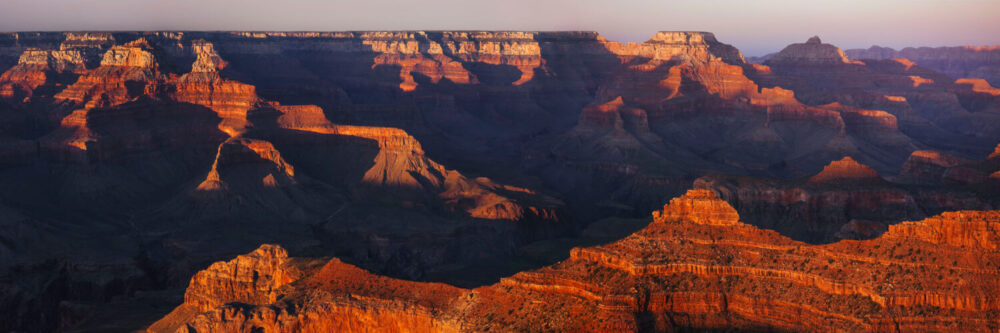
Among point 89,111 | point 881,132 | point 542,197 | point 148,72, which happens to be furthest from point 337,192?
point 881,132

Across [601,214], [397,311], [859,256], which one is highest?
[859,256]

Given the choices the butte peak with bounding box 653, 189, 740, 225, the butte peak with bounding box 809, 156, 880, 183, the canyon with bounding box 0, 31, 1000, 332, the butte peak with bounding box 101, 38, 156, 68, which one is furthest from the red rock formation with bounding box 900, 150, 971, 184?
the butte peak with bounding box 101, 38, 156, 68

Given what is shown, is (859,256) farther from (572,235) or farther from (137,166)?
(137,166)

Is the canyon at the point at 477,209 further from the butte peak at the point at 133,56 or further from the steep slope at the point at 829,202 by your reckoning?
the butte peak at the point at 133,56

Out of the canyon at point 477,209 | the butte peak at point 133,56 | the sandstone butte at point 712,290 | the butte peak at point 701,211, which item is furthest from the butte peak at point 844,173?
the butte peak at point 133,56

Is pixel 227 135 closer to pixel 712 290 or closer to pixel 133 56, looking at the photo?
pixel 133 56

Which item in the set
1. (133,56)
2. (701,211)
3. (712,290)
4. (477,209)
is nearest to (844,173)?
(477,209)

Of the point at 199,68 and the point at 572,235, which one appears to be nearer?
the point at 572,235

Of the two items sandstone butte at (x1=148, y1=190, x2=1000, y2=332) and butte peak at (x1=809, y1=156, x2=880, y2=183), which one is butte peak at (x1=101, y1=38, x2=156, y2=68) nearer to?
butte peak at (x1=809, y1=156, x2=880, y2=183)
